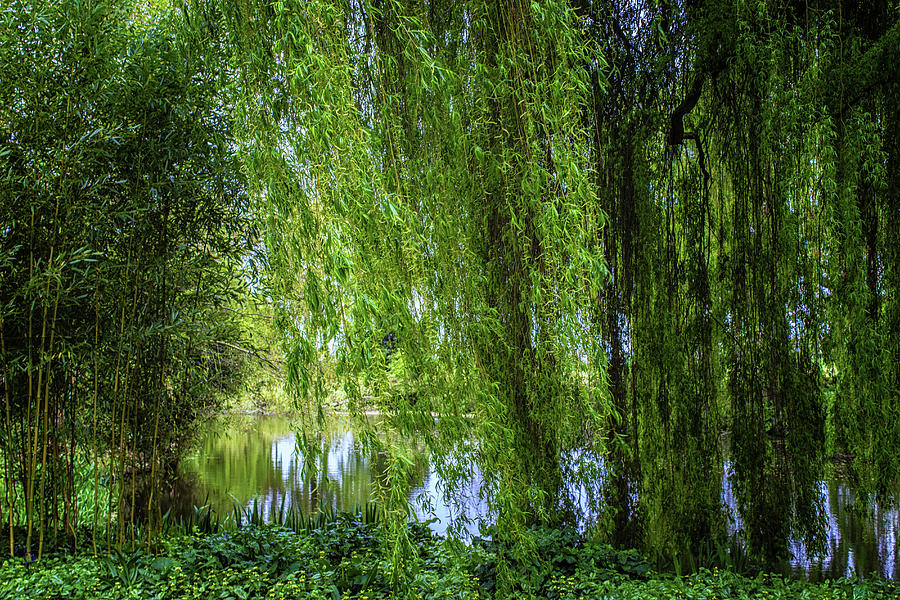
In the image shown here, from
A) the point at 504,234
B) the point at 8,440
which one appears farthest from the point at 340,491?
the point at 504,234

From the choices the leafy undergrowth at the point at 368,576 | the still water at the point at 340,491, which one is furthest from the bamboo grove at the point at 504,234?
the still water at the point at 340,491

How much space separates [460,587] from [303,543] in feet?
2.98

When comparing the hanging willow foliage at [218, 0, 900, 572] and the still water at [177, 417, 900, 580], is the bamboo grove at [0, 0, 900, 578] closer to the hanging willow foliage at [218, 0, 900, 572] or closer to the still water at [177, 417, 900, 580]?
the hanging willow foliage at [218, 0, 900, 572]

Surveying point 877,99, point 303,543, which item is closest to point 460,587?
point 303,543

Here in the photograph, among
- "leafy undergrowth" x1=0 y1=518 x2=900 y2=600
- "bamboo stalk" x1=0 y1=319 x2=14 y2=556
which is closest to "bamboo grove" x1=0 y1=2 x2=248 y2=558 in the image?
"bamboo stalk" x1=0 y1=319 x2=14 y2=556

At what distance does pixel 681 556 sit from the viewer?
2.89 metres

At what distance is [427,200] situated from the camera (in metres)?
2.31

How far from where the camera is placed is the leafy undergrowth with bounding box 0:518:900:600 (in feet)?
8.16

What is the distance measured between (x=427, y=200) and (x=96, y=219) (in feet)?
5.11

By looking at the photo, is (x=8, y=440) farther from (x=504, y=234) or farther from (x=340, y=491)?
(x=340, y=491)

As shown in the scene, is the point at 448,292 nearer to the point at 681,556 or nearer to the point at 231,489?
the point at 681,556

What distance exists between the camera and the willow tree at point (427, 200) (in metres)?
1.99

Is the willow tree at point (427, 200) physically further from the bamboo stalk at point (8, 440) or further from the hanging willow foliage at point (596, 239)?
the bamboo stalk at point (8, 440)

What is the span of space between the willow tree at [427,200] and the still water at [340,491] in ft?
0.93
